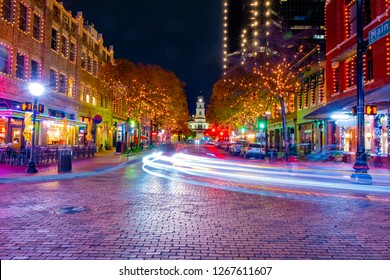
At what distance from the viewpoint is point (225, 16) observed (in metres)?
173

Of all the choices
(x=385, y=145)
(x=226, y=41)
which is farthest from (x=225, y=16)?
(x=385, y=145)

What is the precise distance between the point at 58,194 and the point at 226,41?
550ft

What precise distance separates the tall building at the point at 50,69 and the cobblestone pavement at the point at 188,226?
46.8ft

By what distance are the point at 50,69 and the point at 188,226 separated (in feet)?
90.9

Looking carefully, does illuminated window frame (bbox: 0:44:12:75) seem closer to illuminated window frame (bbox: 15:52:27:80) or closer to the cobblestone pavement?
illuminated window frame (bbox: 15:52:27:80)

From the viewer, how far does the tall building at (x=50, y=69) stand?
24469 millimetres

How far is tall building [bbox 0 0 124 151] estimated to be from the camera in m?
24.5

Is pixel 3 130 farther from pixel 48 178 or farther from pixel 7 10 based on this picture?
pixel 48 178

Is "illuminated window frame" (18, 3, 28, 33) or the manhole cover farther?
"illuminated window frame" (18, 3, 28, 33)

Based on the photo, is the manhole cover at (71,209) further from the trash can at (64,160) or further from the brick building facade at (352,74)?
the brick building facade at (352,74)

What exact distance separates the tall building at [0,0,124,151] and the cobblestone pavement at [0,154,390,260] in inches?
562

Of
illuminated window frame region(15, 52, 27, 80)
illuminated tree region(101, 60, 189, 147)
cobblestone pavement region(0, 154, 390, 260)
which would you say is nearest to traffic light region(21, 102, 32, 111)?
cobblestone pavement region(0, 154, 390, 260)

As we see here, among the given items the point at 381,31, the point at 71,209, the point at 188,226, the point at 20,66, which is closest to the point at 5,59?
the point at 20,66

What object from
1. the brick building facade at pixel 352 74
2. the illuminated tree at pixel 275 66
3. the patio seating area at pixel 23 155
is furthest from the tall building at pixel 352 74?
the patio seating area at pixel 23 155
